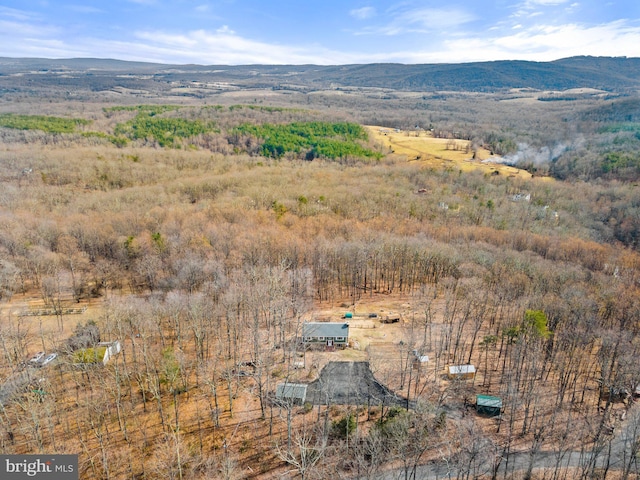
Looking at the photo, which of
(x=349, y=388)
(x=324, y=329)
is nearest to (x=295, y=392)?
(x=349, y=388)

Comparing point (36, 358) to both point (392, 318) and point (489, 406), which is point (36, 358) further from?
point (489, 406)

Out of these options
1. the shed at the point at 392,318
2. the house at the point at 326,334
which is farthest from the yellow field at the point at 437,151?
the house at the point at 326,334

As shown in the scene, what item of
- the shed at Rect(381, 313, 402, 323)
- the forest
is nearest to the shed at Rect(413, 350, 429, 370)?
the forest

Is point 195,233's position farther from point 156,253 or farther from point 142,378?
point 142,378

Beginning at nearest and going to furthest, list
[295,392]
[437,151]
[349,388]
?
[295,392] < [349,388] < [437,151]

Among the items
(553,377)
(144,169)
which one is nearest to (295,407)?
(553,377)

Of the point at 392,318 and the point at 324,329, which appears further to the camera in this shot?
the point at 392,318
